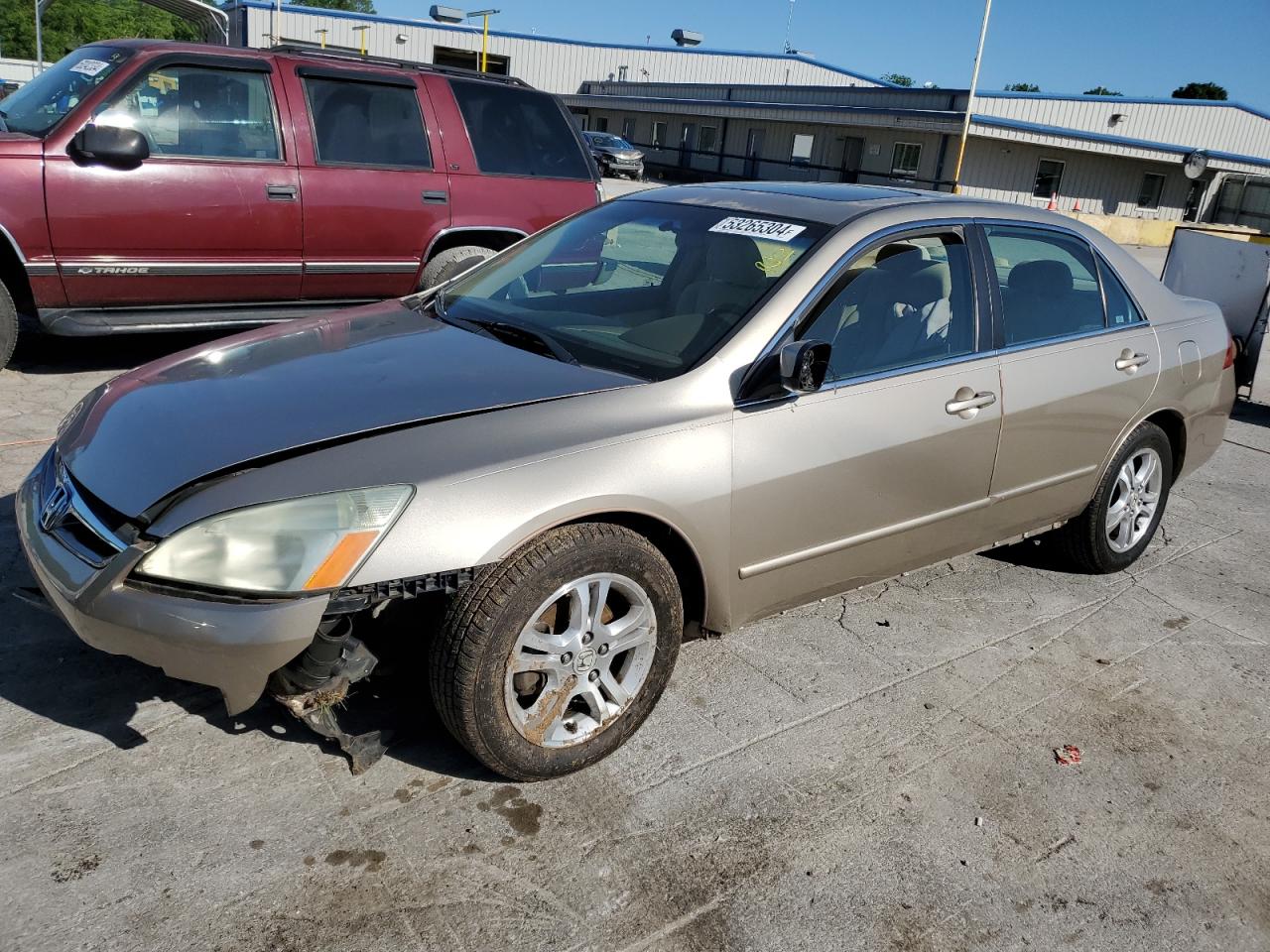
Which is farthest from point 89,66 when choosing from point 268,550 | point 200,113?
point 268,550

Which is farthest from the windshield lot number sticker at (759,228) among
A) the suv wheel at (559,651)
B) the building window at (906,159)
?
the building window at (906,159)

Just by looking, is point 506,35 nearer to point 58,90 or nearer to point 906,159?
point 906,159

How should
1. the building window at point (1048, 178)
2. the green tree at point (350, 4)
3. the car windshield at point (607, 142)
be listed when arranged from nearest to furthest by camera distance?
1. the building window at point (1048, 178)
2. the car windshield at point (607, 142)
3. the green tree at point (350, 4)

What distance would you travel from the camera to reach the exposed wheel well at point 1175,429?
468cm

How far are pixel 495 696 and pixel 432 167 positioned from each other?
5220 millimetres

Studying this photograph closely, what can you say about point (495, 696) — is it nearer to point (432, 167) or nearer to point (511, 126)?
point (432, 167)

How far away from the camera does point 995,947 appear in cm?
252

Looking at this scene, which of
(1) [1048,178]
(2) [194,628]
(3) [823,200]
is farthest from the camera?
(1) [1048,178]

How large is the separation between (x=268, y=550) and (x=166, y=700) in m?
1.04

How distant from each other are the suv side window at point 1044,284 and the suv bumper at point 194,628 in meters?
2.78

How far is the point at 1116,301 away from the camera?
14.6 ft

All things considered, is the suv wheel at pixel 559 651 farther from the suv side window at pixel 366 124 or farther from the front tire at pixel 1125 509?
the suv side window at pixel 366 124

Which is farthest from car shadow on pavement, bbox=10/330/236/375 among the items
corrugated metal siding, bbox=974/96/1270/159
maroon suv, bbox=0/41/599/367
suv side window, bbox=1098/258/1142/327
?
corrugated metal siding, bbox=974/96/1270/159

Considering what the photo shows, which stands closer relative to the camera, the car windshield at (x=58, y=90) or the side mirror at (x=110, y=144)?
the side mirror at (x=110, y=144)
